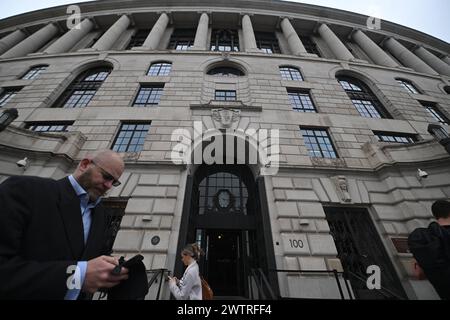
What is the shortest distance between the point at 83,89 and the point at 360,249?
17955mm

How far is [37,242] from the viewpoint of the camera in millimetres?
1637

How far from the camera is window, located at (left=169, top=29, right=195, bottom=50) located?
19136 mm

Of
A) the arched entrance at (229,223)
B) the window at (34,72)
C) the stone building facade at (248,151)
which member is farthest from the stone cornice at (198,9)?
the arched entrance at (229,223)

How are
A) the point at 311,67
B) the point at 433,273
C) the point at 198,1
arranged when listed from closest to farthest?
1. the point at 433,273
2. the point at 311,67
3. the point at 198,1

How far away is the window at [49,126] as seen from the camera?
32.9 feet

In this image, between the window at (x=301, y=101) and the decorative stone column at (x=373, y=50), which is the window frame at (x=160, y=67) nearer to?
the window at (x=301, y=101)

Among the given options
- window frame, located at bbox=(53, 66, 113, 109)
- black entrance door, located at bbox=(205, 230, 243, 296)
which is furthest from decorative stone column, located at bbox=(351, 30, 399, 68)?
window frame, located at bbox=(53, 66, 113, 109)

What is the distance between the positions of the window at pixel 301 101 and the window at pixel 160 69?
889 cm

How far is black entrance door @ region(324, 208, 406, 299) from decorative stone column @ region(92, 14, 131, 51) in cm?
2081

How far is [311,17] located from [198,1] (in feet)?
42.8

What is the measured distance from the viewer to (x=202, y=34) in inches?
693

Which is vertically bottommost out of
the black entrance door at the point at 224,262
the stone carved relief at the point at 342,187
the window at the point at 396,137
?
the black entrance door at the point at 224,262
